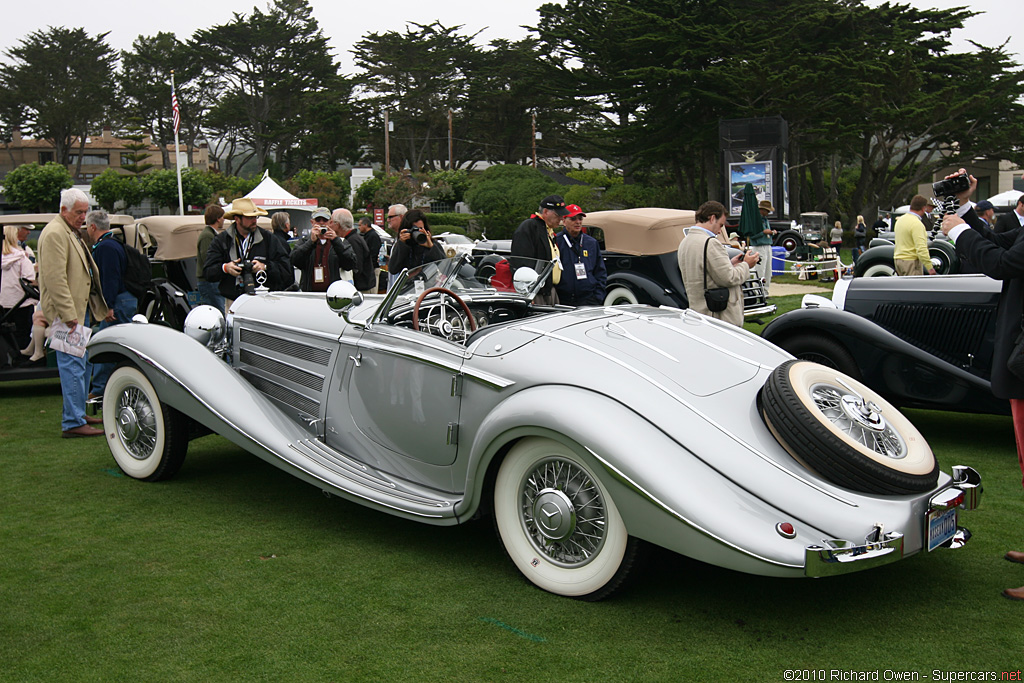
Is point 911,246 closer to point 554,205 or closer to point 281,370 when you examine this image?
point 554,205

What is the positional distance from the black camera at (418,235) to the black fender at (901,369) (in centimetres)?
314

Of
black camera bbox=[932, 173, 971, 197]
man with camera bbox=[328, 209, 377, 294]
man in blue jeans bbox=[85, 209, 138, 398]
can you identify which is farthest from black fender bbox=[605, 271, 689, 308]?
black camera bbox=[932, 173, 971, 197]

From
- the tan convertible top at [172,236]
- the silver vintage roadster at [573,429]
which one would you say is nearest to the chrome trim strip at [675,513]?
the silver vintage roadster at [573,429]

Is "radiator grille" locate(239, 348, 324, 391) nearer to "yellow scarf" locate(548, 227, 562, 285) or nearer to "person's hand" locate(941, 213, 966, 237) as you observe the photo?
"yellow scarf" locate(548, 227, 562, 285)

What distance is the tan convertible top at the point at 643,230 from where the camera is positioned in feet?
39.6

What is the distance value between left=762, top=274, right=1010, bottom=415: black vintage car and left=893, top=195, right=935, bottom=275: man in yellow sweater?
9.20ft

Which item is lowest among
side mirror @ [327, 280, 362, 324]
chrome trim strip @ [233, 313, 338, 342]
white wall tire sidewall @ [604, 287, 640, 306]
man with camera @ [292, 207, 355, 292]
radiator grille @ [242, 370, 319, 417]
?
radiator grille @ [242, 370, 319, 417]

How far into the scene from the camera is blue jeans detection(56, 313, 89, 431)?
20.6ft

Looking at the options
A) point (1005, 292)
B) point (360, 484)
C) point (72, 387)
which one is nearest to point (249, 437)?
point (360, 484)

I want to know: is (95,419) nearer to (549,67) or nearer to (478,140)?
(549,67)

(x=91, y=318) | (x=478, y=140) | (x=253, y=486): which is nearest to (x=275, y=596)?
(x=253, y=486)

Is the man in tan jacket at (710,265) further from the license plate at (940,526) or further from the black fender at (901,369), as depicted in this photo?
the license plate at (940,526)

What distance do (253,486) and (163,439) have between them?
61 centimetres

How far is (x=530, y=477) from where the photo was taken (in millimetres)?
3537
